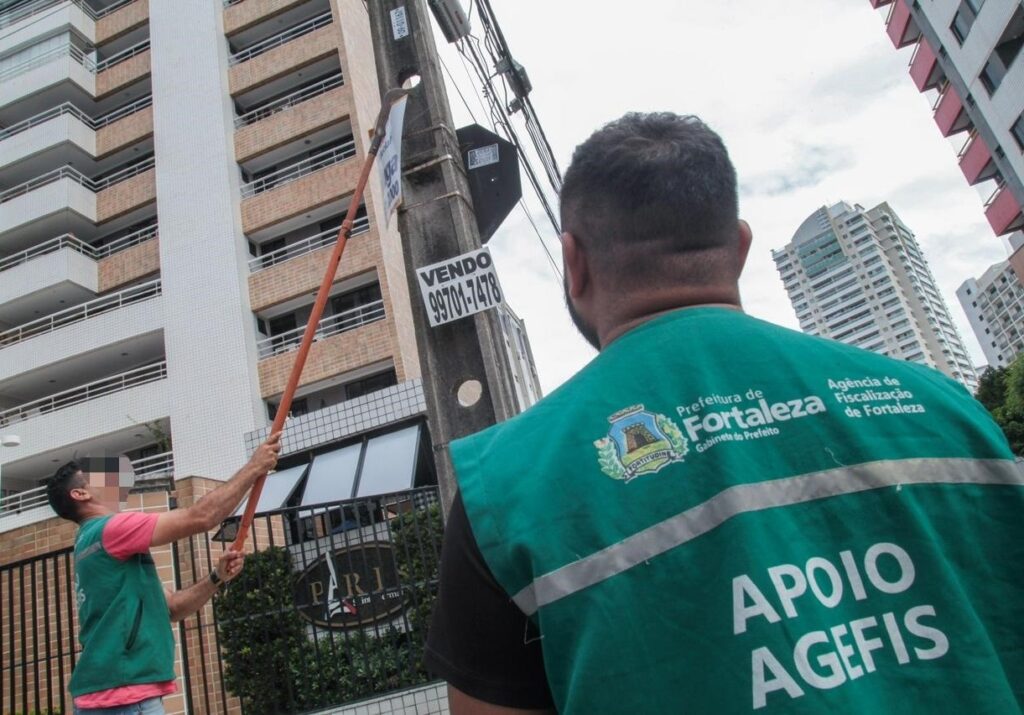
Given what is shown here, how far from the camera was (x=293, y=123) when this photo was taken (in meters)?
21.0

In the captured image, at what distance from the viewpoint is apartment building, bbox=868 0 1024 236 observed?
24172mm

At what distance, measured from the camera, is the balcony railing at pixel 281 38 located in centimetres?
2231

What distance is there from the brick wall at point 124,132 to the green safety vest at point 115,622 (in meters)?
24.4

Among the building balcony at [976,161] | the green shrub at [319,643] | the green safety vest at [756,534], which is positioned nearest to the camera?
the green safety vest at [756,534]

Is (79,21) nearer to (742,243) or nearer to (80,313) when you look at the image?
(80,313)

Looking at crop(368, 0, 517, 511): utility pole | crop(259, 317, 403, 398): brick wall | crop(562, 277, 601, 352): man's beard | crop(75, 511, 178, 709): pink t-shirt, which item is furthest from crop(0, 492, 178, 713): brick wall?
crop(259, 317, 403, 398): brick wall

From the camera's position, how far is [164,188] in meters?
21.9

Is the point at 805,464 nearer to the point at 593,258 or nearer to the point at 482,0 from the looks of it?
the point at 593,258

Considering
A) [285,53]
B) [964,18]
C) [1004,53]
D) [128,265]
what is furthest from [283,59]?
[964,18]

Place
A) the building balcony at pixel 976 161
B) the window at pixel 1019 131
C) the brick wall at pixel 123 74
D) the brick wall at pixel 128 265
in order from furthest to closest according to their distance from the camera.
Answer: the building balcony at pixel 976 161 < the brick wall at pixel 123 74 < the window at pixel 1019 131 < the brick wall at pixel 128 265

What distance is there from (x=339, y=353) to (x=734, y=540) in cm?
1778

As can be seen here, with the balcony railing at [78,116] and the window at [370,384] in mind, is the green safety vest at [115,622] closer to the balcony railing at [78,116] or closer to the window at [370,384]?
the window at [370,384]

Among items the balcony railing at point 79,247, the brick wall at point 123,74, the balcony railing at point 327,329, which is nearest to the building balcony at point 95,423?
the balcony railing at point 327,329

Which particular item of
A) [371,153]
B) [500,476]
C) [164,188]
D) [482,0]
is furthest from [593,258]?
[164,188]
